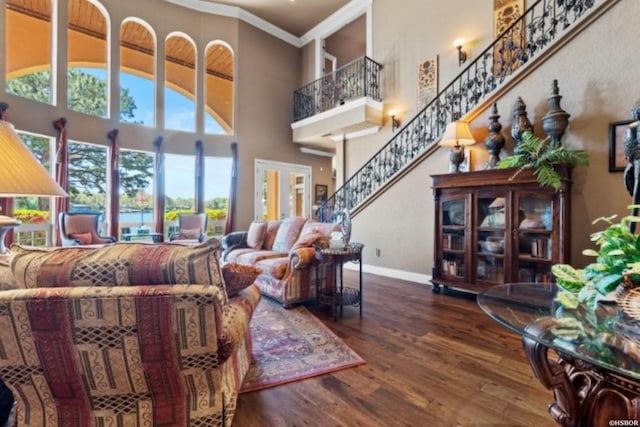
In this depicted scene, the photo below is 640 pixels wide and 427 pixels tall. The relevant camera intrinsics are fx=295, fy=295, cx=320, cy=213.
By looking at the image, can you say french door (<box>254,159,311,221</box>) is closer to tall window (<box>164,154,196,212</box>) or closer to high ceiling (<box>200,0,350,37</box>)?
tall window (<box>164,154,196,212</box>)

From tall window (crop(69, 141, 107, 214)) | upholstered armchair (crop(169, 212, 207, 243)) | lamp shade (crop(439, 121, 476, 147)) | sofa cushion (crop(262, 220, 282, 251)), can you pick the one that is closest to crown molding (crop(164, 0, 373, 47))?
tall window (crop(69, 141, 107, 214))

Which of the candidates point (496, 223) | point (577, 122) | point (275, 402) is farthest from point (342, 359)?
point (577, 122)

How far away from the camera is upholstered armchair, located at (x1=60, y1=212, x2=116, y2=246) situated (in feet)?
15.3

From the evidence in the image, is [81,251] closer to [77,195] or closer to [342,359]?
[342,359]

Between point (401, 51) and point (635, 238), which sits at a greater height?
point (401, 51)

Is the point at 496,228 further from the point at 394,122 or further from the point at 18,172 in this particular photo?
the point at 18,172

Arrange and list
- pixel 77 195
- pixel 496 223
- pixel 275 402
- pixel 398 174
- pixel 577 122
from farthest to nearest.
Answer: pixel 77 195
pixel 398 174
pixel 496 223
pixel 577 122
pixel 275 402

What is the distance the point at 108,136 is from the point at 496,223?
22.4 feet

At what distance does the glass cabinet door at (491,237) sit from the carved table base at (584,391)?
96.9 inches

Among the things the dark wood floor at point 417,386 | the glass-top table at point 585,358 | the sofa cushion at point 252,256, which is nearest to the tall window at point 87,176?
the sofa cushion at point 252,256

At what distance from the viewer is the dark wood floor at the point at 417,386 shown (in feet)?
5.27

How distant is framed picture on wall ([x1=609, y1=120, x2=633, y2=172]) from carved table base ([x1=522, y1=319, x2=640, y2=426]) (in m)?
2.84

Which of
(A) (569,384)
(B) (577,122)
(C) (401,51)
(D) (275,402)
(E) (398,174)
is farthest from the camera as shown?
(C) (401,51)

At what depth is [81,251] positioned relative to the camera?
1.30 metres
